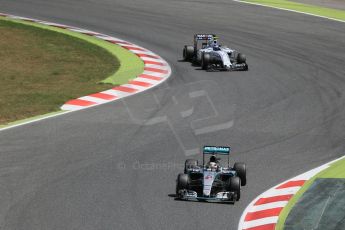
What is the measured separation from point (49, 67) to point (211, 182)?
14.8 meters

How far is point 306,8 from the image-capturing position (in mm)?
44500

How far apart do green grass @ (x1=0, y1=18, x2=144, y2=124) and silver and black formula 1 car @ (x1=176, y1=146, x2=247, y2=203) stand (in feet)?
24.3

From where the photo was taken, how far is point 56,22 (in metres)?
39.2

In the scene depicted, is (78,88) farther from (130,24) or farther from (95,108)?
(130,24)

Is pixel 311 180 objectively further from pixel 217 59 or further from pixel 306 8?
pixel 306 8

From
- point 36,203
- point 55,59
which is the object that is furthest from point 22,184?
point 55,59

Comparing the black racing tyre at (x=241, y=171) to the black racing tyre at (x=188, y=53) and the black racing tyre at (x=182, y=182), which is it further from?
the black racing tyre at (x=188, y=53)

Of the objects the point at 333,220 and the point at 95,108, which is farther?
the point at 95,108

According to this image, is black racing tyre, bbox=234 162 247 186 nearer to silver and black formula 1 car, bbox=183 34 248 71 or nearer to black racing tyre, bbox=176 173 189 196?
black racing tyre, bbox=176 173 189 196

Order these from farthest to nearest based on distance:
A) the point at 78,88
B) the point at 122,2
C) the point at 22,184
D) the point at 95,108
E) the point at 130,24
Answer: the point at 122,2
the point at 130,24
the point at 78,88
the point at 95,108
the point at 22,184

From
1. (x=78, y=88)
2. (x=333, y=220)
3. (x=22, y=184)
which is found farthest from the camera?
(x=78, y=88)

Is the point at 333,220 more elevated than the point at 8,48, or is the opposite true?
the point at 333,220

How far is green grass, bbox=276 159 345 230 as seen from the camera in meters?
16.1

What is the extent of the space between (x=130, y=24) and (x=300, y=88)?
1297cm
